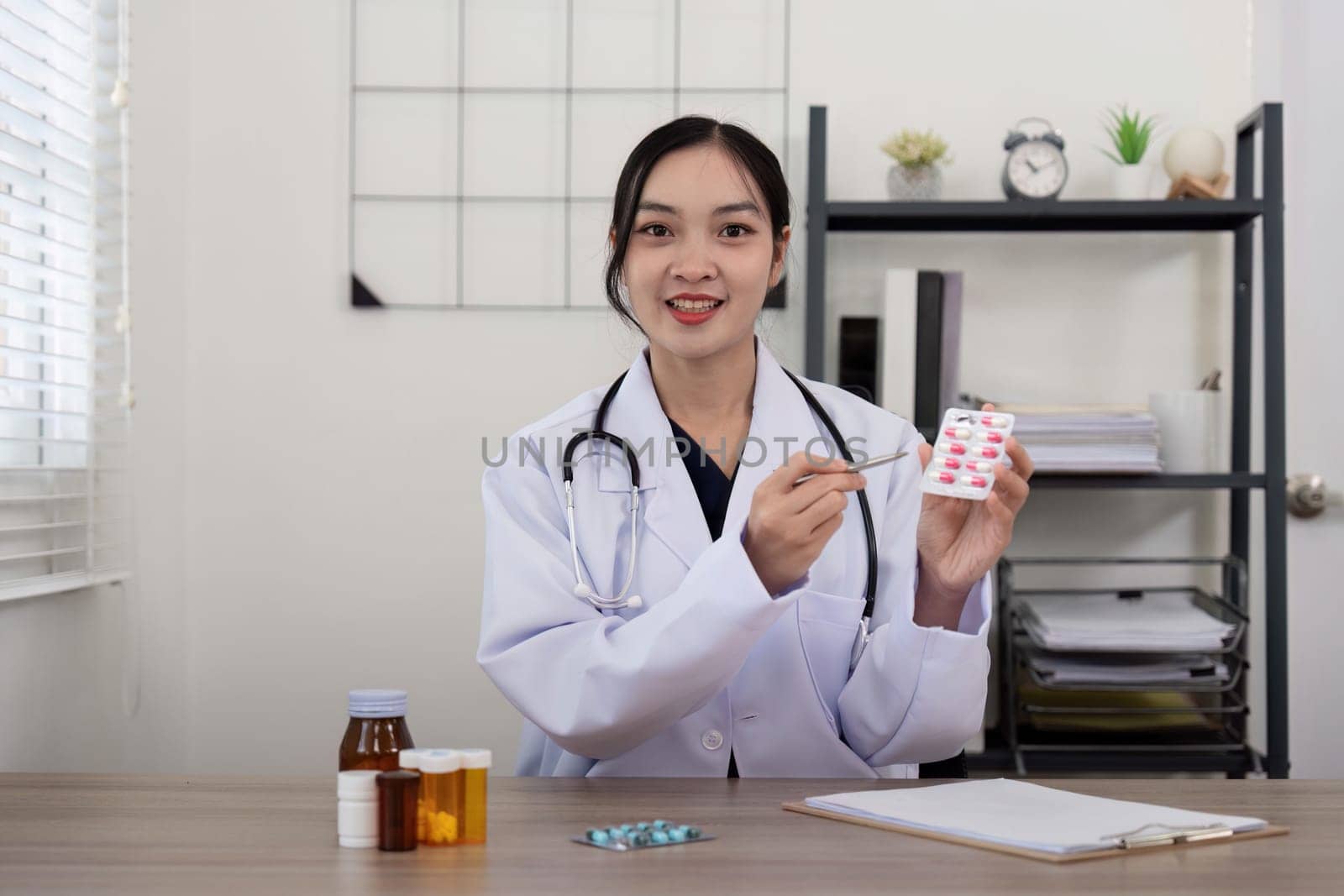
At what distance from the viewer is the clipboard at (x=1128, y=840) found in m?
0.91

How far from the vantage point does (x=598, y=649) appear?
4.10 ft

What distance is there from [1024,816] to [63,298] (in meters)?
1.43

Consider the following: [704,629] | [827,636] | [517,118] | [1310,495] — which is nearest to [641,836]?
[704,629]

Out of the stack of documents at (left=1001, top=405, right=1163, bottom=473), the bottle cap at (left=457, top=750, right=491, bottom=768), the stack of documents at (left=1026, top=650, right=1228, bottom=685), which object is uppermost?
the stack of documents at (left=1001, top=405, right=1163, bottom=473)

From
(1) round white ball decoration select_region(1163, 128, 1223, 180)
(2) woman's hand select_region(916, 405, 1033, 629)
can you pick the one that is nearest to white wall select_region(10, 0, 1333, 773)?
(1) round white ball decoration select_region(1163, 128, 1223, 180)

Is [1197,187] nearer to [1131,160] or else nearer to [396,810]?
[1131,160]

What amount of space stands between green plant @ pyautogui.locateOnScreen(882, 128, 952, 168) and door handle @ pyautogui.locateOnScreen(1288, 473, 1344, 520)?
887 millimetres

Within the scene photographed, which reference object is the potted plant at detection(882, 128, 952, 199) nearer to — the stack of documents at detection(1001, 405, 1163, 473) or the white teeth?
the stack of documents at detection(1001, 405, 1163, 473)

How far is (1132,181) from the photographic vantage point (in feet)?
7.04

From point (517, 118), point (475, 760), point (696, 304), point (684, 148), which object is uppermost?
point (517, 118)

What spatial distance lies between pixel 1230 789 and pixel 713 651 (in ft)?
1.64

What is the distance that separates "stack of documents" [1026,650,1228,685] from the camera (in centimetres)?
203

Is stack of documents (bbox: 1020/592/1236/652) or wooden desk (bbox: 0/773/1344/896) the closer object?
wooden desk (bbox: 0/773/1344/896)

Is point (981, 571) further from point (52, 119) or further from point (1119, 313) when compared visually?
point (52, 119)
